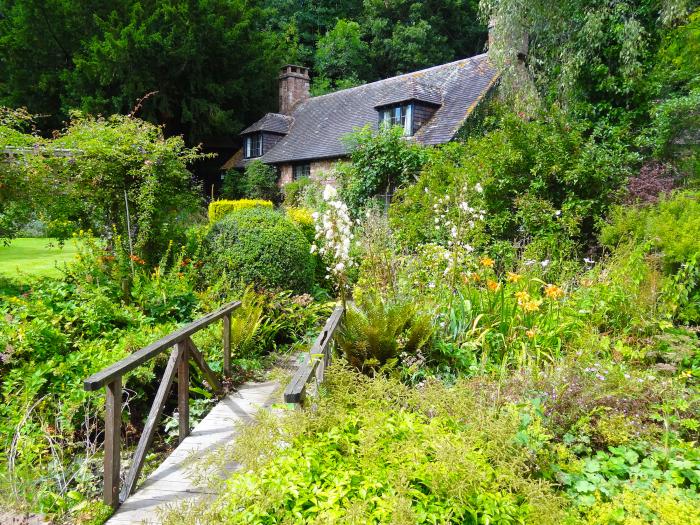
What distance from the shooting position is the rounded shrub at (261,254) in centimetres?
624

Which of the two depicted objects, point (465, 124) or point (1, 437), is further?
point (465, 124)

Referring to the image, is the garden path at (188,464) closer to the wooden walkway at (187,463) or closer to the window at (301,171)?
the wooden walkway at (187,463)

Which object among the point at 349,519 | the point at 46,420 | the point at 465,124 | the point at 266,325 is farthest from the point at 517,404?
the point at 465,124

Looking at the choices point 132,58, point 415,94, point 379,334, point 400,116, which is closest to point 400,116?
point 400,116

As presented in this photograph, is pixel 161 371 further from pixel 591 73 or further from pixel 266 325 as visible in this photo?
pixel 591 73

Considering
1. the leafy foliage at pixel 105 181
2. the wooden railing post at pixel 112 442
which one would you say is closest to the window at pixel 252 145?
the leafy foliage at pixel 105 181

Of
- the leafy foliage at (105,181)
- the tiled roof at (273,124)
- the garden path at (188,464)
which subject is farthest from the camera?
the tiled roof at (273,124)

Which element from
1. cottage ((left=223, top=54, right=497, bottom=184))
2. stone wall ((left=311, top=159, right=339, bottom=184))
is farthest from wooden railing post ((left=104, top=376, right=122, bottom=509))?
stone wall ((left=311, top=159, right=339, bottom=184))

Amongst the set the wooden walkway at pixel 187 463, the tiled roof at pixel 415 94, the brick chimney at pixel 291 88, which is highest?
the brick chimney at pixel 291 88

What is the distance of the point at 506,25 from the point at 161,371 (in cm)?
941

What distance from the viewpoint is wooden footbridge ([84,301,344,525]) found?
9.55ft

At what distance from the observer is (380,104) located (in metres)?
16.7

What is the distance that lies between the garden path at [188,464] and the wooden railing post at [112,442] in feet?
0.34

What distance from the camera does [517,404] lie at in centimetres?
312
